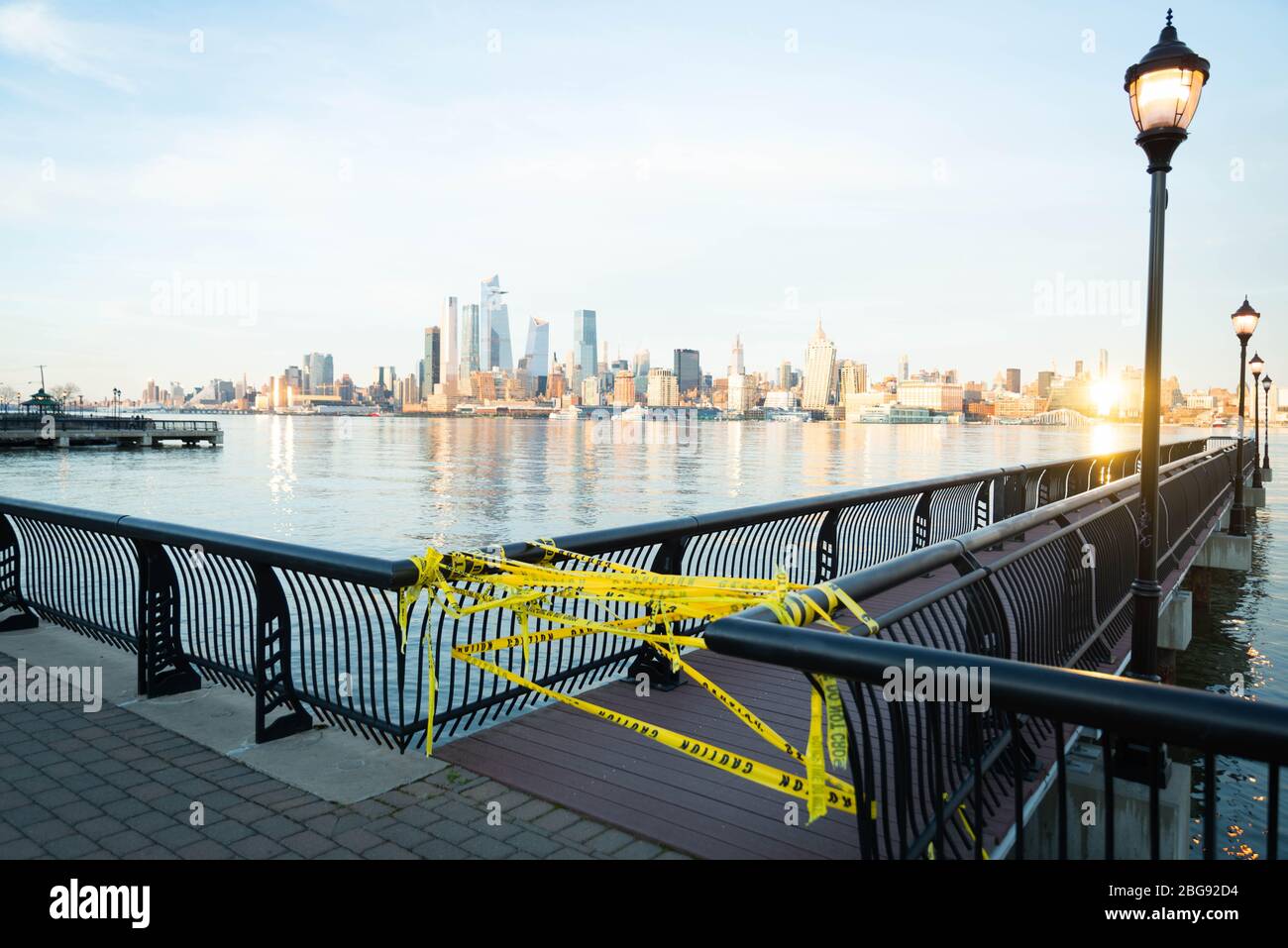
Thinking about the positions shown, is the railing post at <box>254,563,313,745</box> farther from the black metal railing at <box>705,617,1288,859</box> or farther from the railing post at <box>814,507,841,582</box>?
the railing post at <box>814,507,841,582</box>

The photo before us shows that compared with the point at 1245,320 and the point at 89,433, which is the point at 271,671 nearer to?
the point at 1245,320

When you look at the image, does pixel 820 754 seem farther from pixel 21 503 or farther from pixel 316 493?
pixel 316 493

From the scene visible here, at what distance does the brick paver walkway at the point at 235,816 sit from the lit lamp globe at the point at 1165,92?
609 cm

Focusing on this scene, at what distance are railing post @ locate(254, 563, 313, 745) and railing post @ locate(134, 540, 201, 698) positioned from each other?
1243 millimetres

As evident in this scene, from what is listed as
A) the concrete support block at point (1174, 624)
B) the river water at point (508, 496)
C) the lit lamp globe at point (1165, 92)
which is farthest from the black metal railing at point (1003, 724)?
the concrete support block at point (1174, 624)

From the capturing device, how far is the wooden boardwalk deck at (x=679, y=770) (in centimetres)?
429

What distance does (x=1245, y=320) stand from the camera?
22312 mm

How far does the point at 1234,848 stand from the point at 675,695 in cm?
635

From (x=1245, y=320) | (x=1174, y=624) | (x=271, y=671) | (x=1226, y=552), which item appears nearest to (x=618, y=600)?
(x=271, y=671)

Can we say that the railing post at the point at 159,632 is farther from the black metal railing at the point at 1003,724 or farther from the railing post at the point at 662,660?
the black metal railing at the point at 1003,724

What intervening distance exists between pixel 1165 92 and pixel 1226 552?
18647 millimetres
